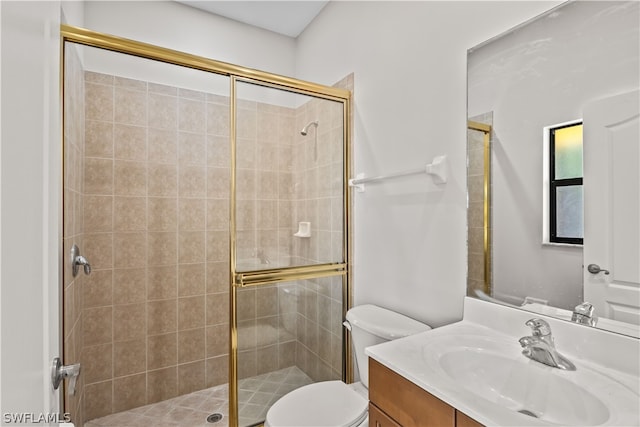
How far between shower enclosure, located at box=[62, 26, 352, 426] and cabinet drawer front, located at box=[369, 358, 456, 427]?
0.83 meters

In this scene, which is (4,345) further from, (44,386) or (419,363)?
(419,363)

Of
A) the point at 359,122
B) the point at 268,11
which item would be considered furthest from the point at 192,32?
the point at 359,122

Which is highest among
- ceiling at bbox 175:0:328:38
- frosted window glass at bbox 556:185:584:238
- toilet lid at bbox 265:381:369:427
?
ceiling at bbox 175:0:328:38

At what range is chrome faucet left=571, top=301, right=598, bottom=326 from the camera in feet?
2.92

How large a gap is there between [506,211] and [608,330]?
43 cm

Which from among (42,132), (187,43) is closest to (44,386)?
(42,132)

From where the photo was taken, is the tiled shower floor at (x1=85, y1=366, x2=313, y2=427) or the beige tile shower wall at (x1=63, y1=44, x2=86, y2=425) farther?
the tiled shower floor at (x1=85, y1=366, x2=313, y2=427)

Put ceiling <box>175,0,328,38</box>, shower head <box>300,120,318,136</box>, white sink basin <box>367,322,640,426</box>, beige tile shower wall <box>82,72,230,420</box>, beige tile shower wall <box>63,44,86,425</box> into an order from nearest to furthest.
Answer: white sink basin <box>367,322,640,426</box> → beige tile shower wall <box>63,44,86,425</box> → shower head <box>300,120,318,136</box> → beige tile shower wall <box>82,72,230,420</box> → ceiling <box>175,0,328,38</box>

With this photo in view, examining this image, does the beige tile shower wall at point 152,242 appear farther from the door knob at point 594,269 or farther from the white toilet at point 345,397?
the door knob at point 594,269

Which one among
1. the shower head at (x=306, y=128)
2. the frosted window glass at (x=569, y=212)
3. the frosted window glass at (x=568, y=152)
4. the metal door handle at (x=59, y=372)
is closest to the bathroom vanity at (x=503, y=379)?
the frosted window glass at (x=569, y=212)

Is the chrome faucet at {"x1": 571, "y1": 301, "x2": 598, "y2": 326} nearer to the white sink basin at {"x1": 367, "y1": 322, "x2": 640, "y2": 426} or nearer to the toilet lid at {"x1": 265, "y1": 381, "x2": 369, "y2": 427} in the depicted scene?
the white sink basin at {"x1": 367, "y1": 322, "x2": 640, "y2": 426}

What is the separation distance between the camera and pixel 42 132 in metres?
0.50

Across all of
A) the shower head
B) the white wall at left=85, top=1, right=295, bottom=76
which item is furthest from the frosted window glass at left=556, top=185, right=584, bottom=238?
the white wall at left=85, top=1, right=295, bottom=76

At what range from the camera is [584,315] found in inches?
35.7
